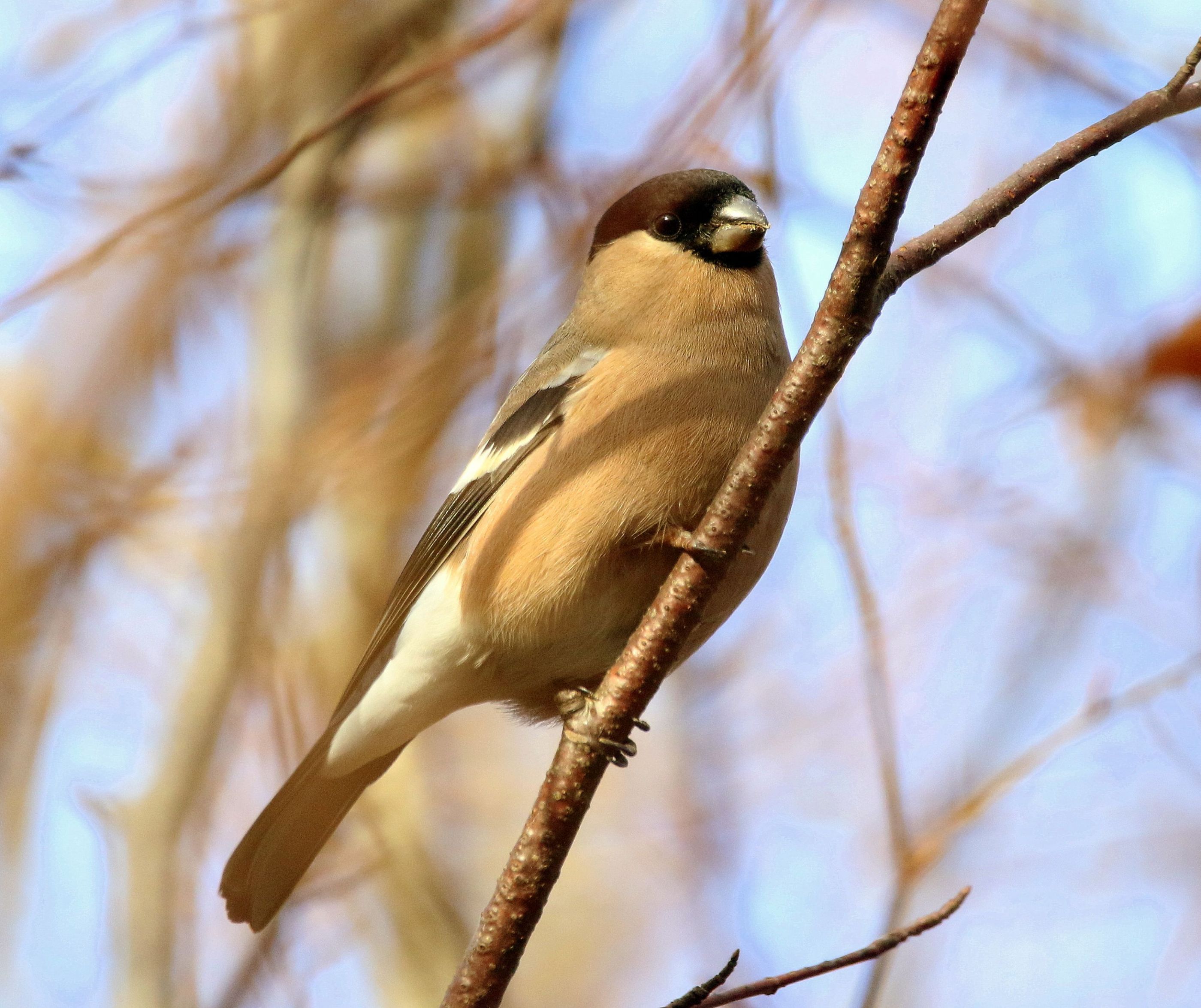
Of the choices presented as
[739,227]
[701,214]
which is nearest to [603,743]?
[739,227]

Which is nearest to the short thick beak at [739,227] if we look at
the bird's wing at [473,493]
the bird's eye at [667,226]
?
the bird's eye at [667,226]

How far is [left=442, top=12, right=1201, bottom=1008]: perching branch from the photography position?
2.03 metres

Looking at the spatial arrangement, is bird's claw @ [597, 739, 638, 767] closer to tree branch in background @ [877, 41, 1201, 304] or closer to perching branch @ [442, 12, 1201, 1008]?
perching branch @ [442, 12, 1201, 1008]

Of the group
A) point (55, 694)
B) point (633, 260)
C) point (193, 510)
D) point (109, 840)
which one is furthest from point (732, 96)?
point (55, 694)

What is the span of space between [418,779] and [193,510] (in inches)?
81.4

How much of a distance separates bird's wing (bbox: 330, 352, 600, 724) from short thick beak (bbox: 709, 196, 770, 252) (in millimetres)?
515

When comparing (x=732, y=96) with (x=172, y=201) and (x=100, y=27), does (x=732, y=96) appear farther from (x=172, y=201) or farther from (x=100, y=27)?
(x=100, y=27)

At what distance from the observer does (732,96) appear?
409 centimetres

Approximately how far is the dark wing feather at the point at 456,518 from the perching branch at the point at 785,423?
3.92 feet

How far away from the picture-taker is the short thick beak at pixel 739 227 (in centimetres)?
366

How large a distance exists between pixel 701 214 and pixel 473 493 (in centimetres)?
113

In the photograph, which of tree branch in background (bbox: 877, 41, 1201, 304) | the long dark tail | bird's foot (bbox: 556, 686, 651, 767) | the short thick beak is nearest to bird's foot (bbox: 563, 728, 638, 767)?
bird's foot (bbox: 556, 686, 651, 767)

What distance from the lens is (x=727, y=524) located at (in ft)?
7.89

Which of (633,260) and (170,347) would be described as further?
(170,347)
